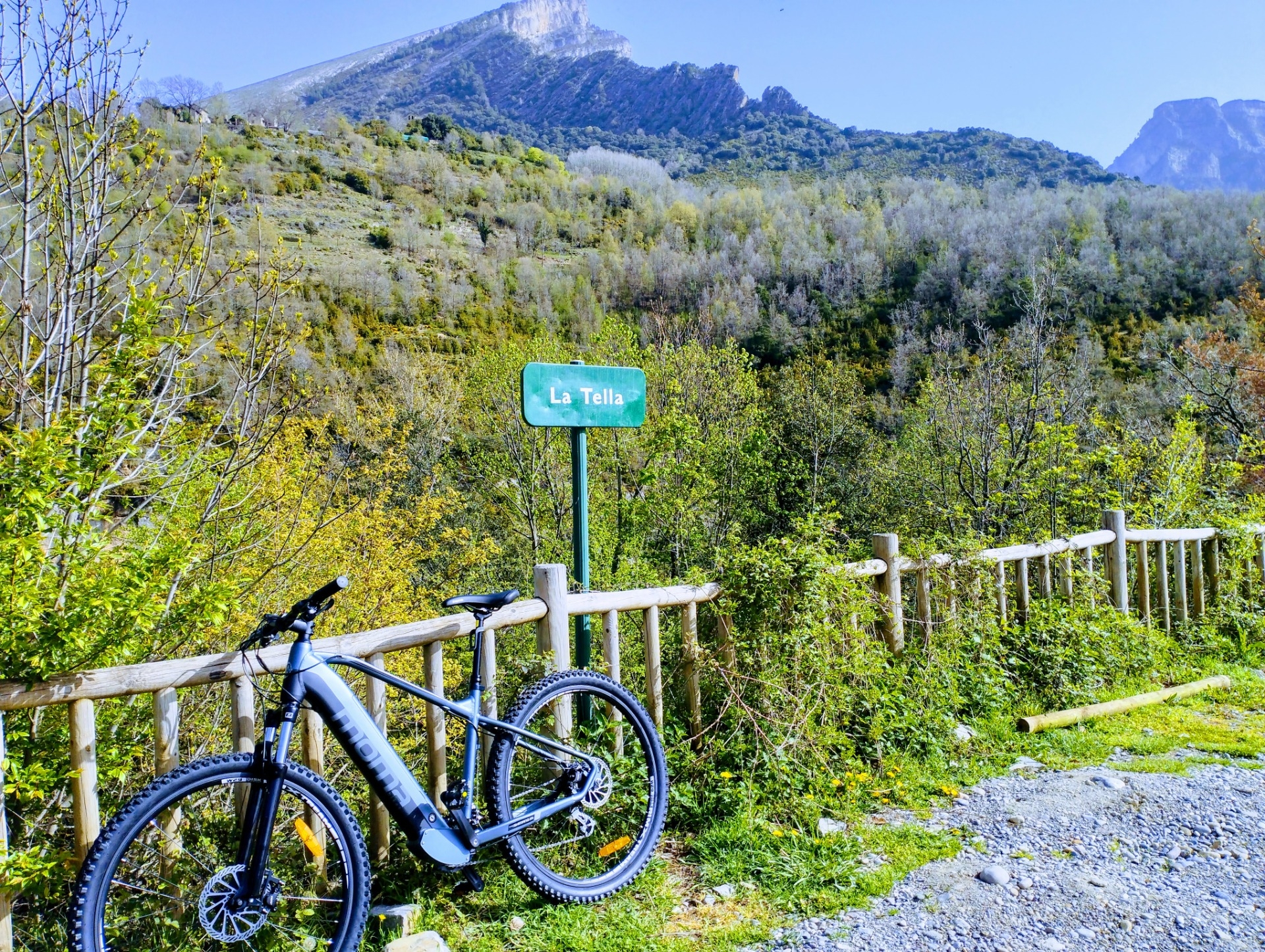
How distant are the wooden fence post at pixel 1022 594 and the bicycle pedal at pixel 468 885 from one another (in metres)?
4.03

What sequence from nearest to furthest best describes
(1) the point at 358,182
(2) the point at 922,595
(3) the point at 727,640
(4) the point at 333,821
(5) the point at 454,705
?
(4) the point at 333,821, (5) the point at 454,705, (3) the point at 727,640, (2) the point at 922,595, (1) the point at 358,182

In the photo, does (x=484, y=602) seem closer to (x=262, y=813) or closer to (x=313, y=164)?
(x=262, y=813)

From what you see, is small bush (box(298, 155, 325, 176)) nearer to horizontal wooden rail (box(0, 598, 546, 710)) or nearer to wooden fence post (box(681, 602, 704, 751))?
wooden fence post (box(681, 602, 704, 751))

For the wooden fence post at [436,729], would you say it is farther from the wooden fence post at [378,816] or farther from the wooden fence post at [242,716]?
the wooden fence post at [242,716]

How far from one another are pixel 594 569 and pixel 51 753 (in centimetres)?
1343

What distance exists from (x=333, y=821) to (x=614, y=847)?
1.15 metres

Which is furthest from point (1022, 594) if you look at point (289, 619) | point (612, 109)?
point (612, 109)

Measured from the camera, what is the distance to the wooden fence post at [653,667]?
12.1 feet

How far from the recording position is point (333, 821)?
233cm

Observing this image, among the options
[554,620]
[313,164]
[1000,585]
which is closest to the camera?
[554,620]

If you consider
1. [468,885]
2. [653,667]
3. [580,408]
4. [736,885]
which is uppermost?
[580,408]

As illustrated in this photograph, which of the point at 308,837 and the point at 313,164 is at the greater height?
the point at 313,164

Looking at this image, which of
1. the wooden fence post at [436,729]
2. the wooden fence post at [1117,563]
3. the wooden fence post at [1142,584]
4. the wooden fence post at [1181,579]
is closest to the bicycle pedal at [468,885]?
the wooden fence post at [436,729]

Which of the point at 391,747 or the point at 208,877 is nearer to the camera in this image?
the point at 208,877
